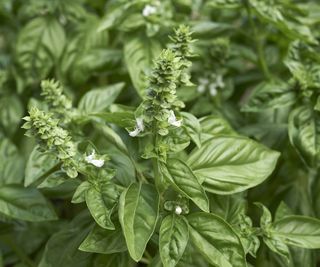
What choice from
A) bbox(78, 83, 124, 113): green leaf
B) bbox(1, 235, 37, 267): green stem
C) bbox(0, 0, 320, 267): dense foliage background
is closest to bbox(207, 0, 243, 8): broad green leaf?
bbox(0, 0, 320, 267): dense foliage background

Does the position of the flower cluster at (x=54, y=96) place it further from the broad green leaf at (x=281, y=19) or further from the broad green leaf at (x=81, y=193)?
the broad green leaf at (x=281, y=19)

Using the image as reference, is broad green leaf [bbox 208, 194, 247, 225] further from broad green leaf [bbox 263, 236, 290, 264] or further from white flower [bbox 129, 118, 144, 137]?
white flower [bbox 129, 118, 144, 137]

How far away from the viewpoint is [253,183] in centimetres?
110

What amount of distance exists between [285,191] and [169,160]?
0.48 metres

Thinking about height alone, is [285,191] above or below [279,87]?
below

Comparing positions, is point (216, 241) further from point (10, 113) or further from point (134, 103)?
point (10, 113)

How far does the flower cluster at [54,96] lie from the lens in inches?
44.7

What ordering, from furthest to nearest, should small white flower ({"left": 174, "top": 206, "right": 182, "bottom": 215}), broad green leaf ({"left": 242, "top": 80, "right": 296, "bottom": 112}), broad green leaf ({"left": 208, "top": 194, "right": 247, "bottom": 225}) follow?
broad green leaf ({"left": 242, "top": 80, "right": 296, "bottom": 112})
broad green leaf ({"left": 208, "top": 194, "right": 247, "bottom": 225})
small white flower ({"left": 174, "top": 206, "right": 182, "bottom": 215})

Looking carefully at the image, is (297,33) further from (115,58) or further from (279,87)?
(115,58)

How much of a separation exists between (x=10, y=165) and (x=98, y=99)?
0.90 feet

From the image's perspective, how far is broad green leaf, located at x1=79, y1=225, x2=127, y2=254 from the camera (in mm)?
1005

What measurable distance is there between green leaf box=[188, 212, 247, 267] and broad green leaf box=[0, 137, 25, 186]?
514mm

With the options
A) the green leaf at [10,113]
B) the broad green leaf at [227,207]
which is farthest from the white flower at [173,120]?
the green leaf at [10,113]

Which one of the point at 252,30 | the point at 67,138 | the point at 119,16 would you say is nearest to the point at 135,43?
the point at 119,16
